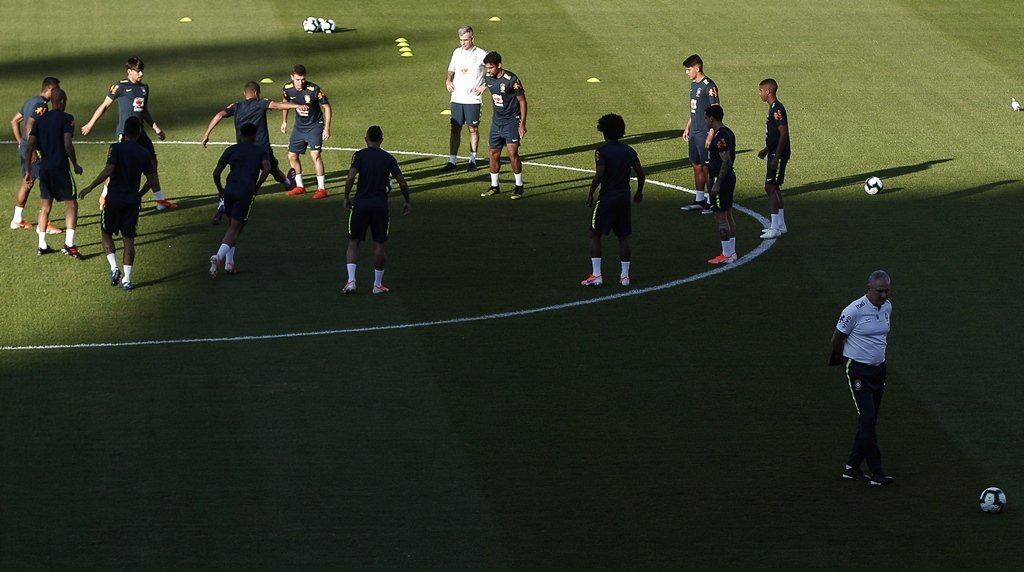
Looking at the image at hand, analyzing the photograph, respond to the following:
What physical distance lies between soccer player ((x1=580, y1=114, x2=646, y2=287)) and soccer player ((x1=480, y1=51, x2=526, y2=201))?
4554 mm

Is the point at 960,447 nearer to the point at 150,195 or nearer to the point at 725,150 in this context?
the point at 725,150

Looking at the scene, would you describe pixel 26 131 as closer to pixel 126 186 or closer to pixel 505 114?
pixel 126 186

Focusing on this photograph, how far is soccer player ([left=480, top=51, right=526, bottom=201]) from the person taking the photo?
24141 millimetres

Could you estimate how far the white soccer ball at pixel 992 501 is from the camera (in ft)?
44.1

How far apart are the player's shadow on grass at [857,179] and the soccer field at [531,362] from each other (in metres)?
0.07

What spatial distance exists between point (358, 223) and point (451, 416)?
450 centimetres

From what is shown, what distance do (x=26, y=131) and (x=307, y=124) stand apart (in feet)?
14.8

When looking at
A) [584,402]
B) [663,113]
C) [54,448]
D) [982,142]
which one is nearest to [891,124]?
[982,142]

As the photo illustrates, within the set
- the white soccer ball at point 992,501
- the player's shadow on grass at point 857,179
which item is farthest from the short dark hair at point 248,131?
the white soccer ball at point 992,501

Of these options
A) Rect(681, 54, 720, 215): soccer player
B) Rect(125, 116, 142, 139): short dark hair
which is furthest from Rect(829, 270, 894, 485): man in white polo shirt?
Rect(681, 54, 720, 215): soccer player

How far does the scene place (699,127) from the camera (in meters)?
23.7

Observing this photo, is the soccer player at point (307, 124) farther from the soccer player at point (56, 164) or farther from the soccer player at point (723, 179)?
the soccer player at point (723, 179)

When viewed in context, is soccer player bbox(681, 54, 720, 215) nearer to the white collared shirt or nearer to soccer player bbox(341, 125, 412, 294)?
soccer player bbox(341, 125, 412, 294)

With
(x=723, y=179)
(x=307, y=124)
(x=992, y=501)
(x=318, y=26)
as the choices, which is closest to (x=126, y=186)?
(x=307, y=124)
